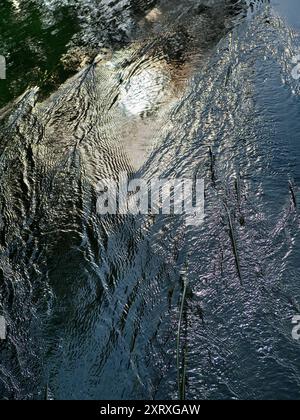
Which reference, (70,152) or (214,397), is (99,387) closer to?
(214,397)

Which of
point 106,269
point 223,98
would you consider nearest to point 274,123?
point 223,98

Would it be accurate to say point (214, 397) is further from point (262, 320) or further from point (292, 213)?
point (292, 213)

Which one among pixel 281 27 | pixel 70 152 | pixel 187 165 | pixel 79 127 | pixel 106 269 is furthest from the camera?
pixel 281 27

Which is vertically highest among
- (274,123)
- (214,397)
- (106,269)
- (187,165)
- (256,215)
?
(274,123)

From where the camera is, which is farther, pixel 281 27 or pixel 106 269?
pixel 281 27

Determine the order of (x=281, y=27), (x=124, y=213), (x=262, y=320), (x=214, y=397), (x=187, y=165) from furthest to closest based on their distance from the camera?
(x=281, y=27) < (x=187, y=165) < (x=124, y=213) < (x=262, y=320) < (x=214, y=397)

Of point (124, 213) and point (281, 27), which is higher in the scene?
point (281, 27)
